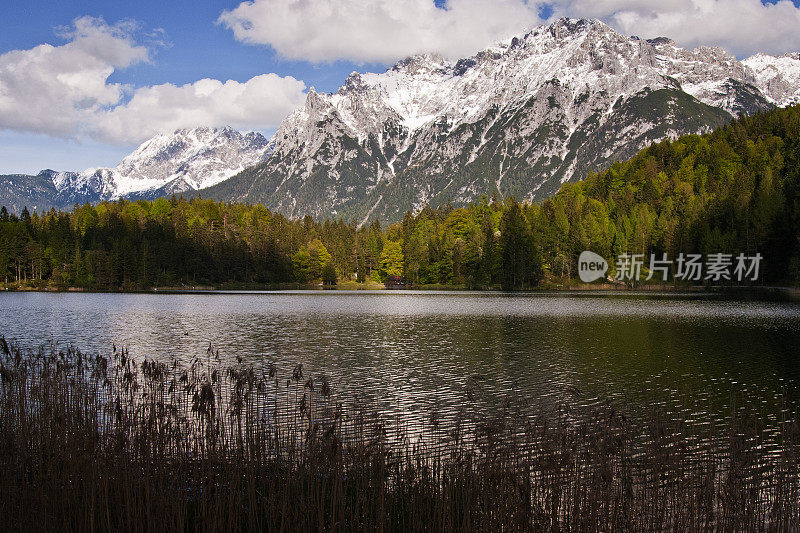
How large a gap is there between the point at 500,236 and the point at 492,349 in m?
111

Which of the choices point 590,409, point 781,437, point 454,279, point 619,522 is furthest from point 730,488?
point 454,279

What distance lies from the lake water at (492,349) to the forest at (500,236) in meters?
72.4

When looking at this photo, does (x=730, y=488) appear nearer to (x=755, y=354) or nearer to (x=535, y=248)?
(x=755, y=354)

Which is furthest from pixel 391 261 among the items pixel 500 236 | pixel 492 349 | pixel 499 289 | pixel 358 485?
pixel 358 485

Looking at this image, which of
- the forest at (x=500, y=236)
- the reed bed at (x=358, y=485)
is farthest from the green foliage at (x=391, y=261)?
the reed bed at (x=358, y=485)

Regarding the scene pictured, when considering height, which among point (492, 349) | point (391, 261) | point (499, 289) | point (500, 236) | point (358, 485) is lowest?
point (492, 349)

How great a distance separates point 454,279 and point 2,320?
114 metres

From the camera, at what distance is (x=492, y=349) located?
3994cm

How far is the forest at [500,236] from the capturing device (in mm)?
136625

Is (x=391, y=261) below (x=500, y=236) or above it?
below

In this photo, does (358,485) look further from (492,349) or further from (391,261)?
(391,261)

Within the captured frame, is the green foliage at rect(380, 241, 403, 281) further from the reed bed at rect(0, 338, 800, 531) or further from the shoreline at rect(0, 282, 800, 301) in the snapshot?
the reed bed at rect(0, 338, 800, 531)

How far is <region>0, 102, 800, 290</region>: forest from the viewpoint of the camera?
13662cm

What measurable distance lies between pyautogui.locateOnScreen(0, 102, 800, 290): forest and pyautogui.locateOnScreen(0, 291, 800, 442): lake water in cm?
7241
